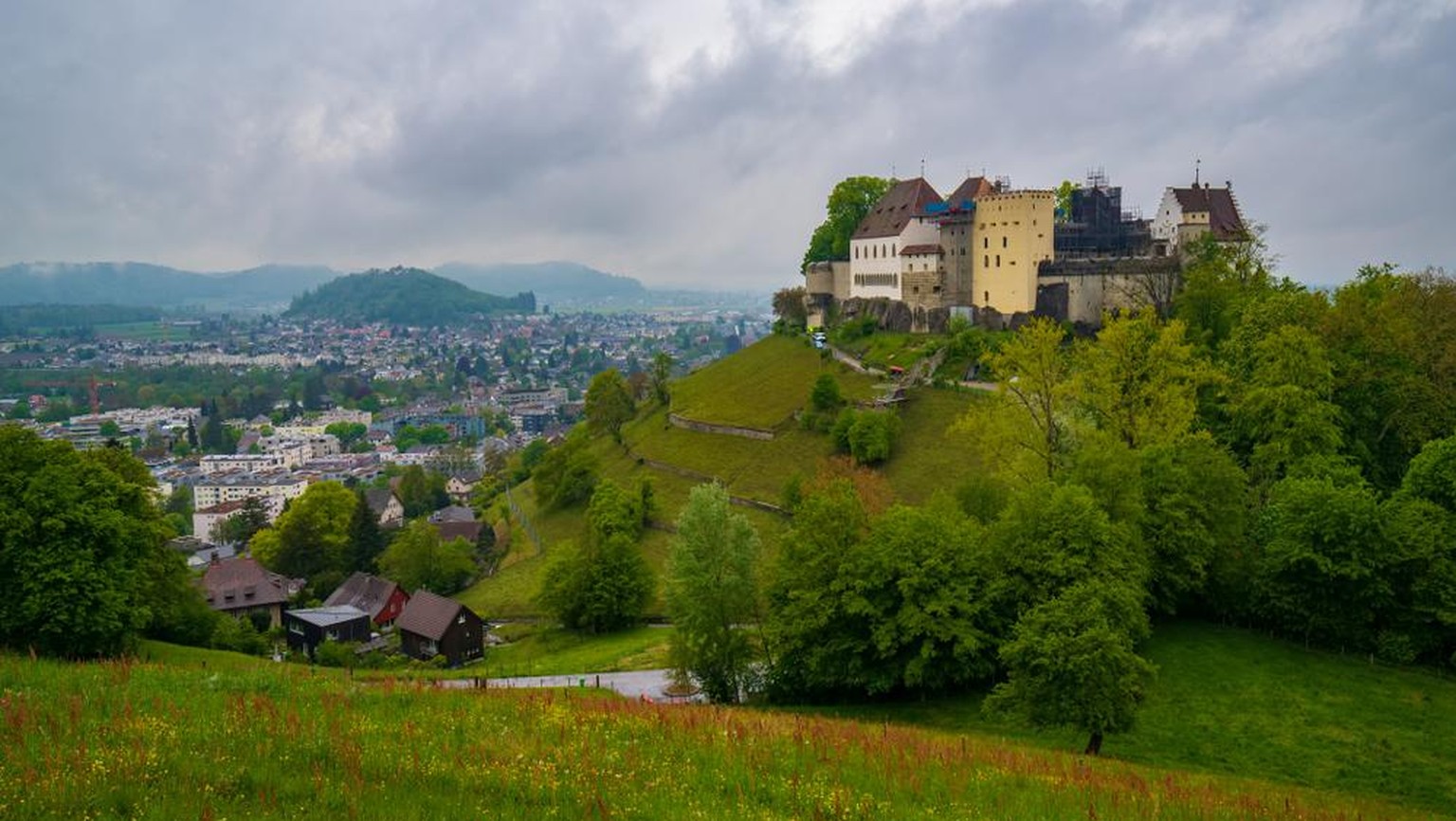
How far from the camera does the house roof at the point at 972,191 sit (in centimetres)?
7406

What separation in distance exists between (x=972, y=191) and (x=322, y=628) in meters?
53.3

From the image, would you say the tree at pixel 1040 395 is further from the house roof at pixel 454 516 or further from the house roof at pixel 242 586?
the house roof at pixel 454 516

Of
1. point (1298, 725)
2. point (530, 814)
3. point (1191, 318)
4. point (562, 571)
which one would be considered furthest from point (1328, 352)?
point (530, 814)

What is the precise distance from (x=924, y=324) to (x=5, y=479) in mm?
57776

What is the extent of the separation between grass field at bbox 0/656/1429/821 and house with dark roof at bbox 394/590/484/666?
1310 inches

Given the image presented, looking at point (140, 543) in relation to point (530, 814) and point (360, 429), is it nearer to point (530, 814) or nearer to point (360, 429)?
point (530, 814)

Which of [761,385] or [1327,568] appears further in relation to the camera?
[761,385]

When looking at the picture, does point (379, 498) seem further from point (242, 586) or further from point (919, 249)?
point (919, 249)

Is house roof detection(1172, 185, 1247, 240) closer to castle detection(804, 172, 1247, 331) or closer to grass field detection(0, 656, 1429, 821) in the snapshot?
castle detection(804, 172, 1247, 331)

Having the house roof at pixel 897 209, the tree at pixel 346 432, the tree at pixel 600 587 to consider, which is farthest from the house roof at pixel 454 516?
the tree at pixel 346 432

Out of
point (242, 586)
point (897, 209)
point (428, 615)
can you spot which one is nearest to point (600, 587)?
point (428, 615)

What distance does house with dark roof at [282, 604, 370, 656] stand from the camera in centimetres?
5578

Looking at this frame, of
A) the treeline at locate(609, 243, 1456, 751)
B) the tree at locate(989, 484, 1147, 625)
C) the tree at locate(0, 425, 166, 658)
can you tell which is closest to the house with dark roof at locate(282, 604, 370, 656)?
the tree at locate(0, 425, 166, 658)

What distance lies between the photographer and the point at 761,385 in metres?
80.1
